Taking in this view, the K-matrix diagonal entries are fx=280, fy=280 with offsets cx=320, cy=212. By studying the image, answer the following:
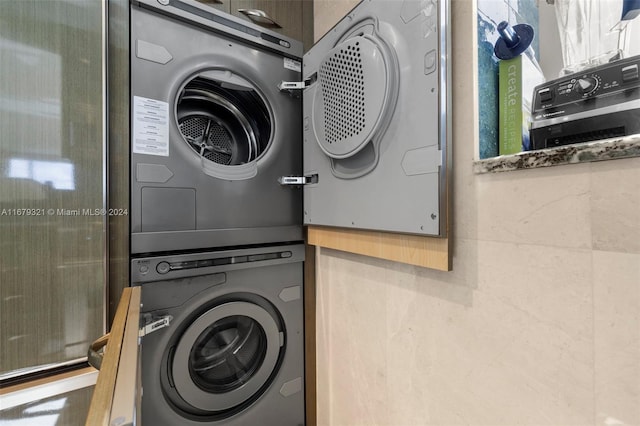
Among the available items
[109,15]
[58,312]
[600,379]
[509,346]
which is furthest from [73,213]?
[600,379]

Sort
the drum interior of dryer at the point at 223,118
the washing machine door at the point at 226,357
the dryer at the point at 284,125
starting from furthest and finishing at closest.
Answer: the drum interior of dryer at the point at 223,118 < the washing machine door at the point at 226,357 < the dryer at the point at 284,125

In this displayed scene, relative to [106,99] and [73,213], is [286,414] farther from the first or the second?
[106,99]

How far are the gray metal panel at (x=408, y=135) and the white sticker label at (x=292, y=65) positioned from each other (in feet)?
0.91

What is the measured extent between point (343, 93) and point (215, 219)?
2.18ft

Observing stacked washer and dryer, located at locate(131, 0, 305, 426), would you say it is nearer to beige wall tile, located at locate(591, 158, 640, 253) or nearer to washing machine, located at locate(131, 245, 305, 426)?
washing machine, located at locate(131, 245, 305, 426)

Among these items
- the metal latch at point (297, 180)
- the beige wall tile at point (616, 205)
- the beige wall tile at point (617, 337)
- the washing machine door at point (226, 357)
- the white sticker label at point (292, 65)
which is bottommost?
the washing machine door at point (226, 357)

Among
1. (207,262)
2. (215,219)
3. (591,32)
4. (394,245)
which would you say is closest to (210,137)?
(215,219)

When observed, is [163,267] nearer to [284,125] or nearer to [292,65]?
[284,125]

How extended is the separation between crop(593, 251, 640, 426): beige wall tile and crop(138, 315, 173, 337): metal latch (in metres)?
1.14

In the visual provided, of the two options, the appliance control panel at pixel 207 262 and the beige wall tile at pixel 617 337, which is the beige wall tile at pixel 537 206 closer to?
the beige wall tile at pixel 617 337

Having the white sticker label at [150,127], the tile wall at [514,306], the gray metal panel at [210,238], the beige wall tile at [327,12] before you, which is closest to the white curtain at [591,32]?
the tile wall at [514,306]

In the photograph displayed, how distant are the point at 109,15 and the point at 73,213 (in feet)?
2.05

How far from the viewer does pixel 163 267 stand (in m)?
0.97

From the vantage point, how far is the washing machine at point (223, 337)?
97 centimetres
